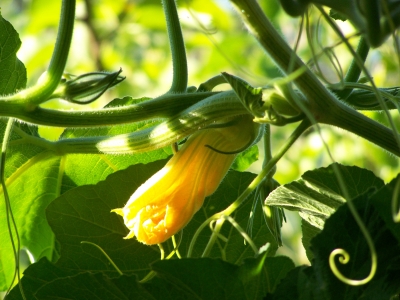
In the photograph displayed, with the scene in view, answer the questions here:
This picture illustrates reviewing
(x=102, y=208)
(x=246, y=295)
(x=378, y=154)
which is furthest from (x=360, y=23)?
(x=378, y=154)

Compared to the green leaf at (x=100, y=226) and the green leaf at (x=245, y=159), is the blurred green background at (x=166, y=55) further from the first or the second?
the green leaf at (x=100, y=226)

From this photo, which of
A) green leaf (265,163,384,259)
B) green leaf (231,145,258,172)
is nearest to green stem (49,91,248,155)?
green leaf (265,163,384,259)

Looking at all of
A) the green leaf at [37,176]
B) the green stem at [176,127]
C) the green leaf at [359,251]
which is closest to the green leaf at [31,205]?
the green leaf at [37,176]

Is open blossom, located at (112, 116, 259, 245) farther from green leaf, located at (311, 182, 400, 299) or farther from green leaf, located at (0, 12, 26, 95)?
green leaf, located at (0, 12, 26, 95)

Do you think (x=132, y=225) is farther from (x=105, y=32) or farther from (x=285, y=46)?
(x=105, y=32)

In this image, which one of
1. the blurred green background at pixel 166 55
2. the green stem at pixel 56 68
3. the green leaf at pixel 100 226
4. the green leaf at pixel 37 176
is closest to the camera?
the green stem at pixel 56 68

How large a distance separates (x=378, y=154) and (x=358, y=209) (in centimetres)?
144

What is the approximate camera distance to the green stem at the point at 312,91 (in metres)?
0.60

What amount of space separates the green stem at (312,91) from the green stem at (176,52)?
18 centimetres

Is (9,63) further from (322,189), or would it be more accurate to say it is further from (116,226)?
(322,189)

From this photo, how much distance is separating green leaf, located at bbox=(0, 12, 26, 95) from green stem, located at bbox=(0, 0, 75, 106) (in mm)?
201

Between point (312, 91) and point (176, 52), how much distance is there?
0.20m

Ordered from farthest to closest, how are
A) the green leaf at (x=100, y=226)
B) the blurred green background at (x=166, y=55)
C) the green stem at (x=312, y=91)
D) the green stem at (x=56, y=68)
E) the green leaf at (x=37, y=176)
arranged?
the blurred green background at (x=166, y=55)
the green leaf at (x=37, y=176)
the green leaf at (x=100, y=226)
the green stem at (x=56, y=68)
the green stem at (x=312, y=91)

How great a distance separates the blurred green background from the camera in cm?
223
